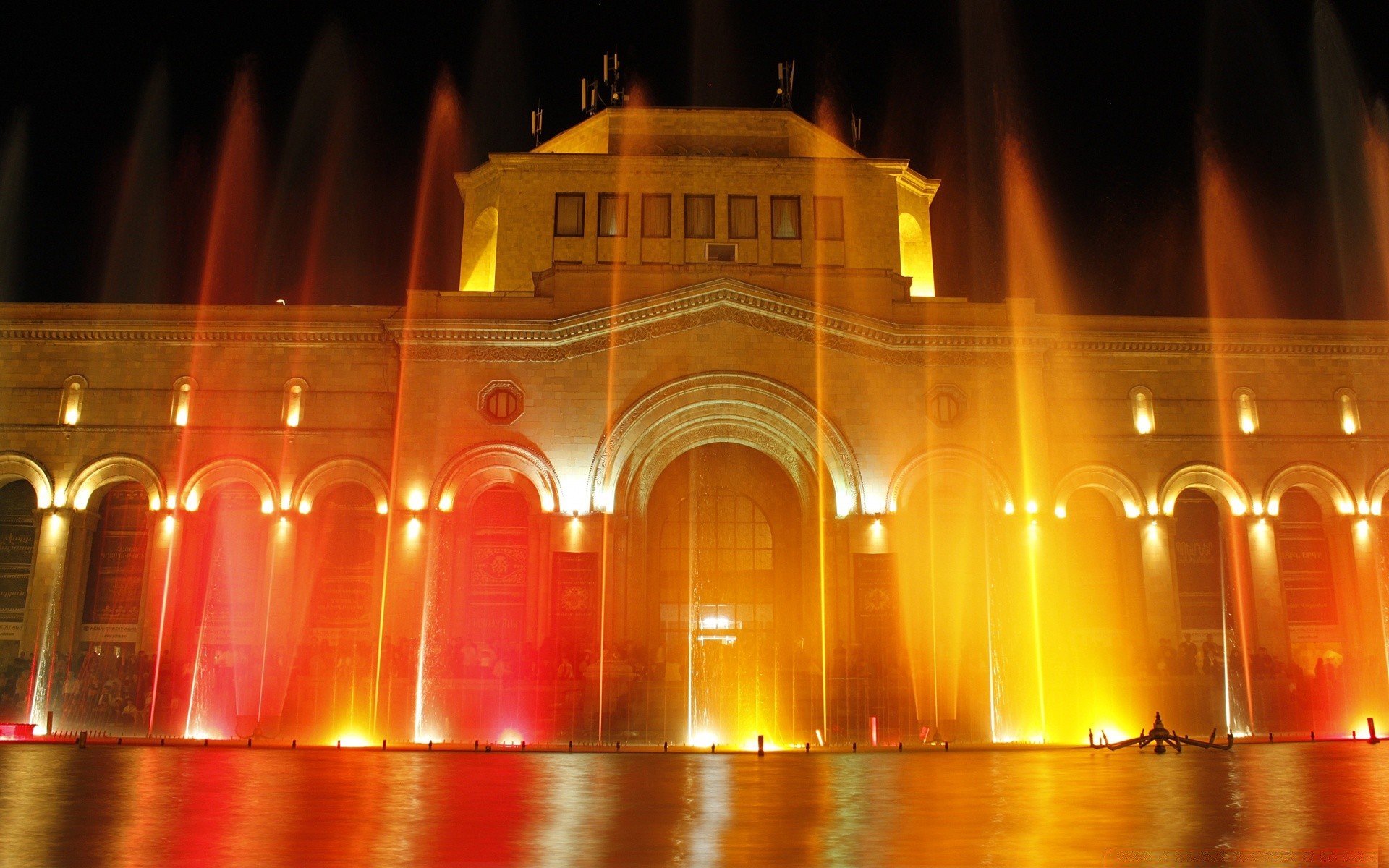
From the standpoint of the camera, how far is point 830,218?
37.3 meters

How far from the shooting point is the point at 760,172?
37312mm

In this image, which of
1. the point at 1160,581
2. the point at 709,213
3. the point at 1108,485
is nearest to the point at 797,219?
the point at 709,213

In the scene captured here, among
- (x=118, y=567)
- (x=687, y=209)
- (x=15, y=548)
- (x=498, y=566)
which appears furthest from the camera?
(x=687, y=209)

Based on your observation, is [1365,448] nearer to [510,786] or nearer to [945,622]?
[945,622]

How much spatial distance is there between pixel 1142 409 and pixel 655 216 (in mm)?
17406

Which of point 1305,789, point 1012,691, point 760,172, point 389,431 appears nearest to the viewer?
point 1305,789

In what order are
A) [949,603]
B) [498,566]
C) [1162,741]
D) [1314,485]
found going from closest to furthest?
[1162,741] → [949,603] → [498,566] → [1314,485]

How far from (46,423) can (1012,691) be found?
3047 centimetres

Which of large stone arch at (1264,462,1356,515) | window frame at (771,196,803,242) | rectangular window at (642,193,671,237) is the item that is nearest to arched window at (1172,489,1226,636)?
large stone arch at (1264,462,1356,515)

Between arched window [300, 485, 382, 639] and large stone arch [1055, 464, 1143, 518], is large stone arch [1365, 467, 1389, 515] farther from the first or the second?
arched window [300, 485, 382, 639]

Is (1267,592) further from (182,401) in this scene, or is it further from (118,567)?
(118,567)

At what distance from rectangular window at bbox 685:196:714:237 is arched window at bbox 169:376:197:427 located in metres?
16.9

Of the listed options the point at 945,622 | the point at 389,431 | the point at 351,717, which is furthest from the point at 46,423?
the point at 945,622

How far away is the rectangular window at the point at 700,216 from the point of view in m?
36.8
